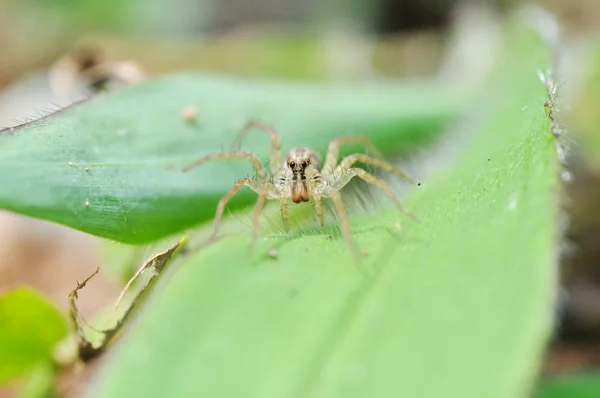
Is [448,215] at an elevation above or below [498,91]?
below

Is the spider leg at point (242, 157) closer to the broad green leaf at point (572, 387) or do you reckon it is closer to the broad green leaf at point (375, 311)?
the broad green leaf at point (375, 311)

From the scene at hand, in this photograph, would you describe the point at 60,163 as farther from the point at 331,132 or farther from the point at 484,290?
the point at 331,132

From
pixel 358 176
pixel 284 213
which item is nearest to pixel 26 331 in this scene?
pixel 284 213

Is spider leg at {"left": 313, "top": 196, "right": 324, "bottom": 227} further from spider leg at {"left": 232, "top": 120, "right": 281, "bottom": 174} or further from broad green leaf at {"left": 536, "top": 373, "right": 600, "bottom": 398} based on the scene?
broad green leaf at {"left": 536, "top": 373, "right": 600, "bottom": 398}

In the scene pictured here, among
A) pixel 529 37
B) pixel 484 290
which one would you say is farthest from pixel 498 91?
pixel 484 290

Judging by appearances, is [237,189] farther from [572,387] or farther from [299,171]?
[572,387]
